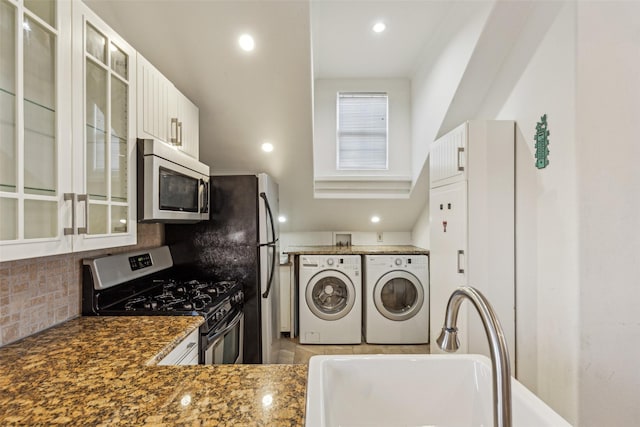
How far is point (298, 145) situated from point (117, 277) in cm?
180

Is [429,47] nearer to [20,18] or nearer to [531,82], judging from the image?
[531,82]

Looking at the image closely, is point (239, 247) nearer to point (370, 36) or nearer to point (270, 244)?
point (270, 244)

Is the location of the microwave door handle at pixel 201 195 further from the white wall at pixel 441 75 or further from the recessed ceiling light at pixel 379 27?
the white wall at pixel 441 75

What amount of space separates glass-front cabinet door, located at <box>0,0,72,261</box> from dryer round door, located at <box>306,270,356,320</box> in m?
2.47

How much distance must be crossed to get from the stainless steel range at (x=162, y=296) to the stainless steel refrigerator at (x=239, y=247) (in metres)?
0.11

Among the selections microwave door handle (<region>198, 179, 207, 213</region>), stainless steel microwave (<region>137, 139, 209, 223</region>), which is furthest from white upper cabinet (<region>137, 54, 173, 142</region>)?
microwave door handle (<region>198, 179, 207, 213</region>)

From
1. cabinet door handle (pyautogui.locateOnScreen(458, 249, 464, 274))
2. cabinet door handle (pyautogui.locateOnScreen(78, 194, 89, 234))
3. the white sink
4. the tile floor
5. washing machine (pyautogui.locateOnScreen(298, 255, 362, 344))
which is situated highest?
cabinet door handle (pyautogui.locateOnScreen(78, 194, 89, 234))

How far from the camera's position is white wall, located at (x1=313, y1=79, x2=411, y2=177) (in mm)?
3600

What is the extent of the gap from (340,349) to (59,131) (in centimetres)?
301

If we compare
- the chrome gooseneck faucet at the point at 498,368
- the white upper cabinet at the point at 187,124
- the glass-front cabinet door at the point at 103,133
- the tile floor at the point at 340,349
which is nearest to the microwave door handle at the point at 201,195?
the white upper cabinet at the point at 187,124

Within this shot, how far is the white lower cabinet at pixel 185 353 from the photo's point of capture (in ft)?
3.98

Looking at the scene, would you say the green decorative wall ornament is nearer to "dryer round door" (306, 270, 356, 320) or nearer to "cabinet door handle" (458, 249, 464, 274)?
"cabinet door handle" (458, 249, 464, 274)

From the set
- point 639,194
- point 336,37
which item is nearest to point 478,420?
point 639,194

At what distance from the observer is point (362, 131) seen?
369 cm
